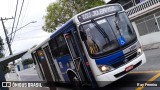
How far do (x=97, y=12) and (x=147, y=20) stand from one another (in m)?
16.5

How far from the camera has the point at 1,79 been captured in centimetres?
648

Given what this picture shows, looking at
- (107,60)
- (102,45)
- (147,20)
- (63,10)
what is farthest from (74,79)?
(63,10)

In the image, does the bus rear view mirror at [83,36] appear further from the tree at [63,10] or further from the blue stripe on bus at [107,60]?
the tree at [63,10]

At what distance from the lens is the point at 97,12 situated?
925 centimetres

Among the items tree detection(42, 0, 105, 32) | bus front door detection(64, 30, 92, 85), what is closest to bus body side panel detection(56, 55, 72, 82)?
bus front door detection(64, 30, 92, 85)

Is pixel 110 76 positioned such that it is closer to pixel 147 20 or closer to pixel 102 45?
pixel 102 45

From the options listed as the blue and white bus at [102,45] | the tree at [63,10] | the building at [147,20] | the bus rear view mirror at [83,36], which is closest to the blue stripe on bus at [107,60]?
the blue and white bus at [102,45]

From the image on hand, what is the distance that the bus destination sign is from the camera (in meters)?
9.02

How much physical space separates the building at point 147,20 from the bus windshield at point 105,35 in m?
14.1

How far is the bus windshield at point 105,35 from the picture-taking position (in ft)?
28.5

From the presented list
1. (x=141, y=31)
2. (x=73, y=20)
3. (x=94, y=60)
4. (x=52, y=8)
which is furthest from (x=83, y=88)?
(x=52, y=8)

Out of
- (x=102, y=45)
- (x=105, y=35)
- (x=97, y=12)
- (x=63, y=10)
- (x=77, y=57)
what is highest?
(x=63, y=10)

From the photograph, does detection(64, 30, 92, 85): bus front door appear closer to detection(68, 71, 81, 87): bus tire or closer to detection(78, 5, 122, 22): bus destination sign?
detection(68, 71, 81, 87): bus tire

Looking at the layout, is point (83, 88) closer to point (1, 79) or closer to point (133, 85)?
point (133, 85)
